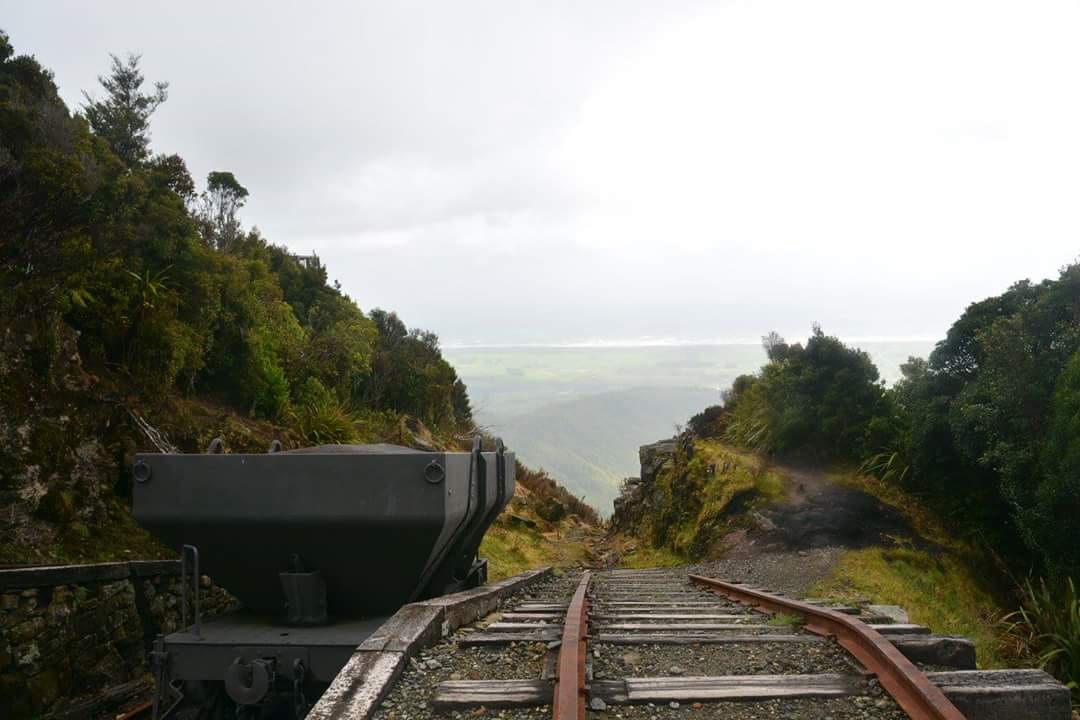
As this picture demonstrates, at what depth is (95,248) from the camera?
401 inches

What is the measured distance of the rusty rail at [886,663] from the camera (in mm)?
3160

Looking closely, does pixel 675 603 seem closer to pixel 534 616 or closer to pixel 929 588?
pixel 534 616

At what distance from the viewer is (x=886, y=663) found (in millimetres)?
3756

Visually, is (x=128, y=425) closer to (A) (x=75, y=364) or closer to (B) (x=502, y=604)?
Answer: (A) (x=75, y=364)

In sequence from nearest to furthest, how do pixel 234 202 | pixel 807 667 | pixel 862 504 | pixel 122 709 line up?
pixel 807 667, pixel 122 709, pixel 862 504, pixel 234 202

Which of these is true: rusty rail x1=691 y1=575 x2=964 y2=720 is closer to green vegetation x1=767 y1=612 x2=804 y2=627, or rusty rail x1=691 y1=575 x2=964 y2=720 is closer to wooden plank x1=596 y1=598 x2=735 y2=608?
green vegetation x1=767 y1=612 x2=804 y2=627

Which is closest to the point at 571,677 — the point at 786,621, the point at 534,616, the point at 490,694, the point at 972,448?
the point at 490,694

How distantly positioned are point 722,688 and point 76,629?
21.4 feet

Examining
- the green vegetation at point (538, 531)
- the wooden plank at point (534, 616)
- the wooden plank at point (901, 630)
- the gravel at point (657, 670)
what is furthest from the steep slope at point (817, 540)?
the gravel at point (657, 670)

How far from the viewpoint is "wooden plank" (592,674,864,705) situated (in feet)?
11.6

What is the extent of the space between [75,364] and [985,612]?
1520 centimetres

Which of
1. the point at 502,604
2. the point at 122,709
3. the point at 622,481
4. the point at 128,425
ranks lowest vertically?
the point at 622,481

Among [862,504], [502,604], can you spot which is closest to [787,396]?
A: [862,504]

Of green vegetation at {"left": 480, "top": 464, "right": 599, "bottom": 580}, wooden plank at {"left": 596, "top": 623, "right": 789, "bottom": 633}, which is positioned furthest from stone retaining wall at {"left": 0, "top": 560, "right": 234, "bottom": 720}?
green vegetation at {"left": 480, "top": 464, "right": 599, "bottom": 580}
